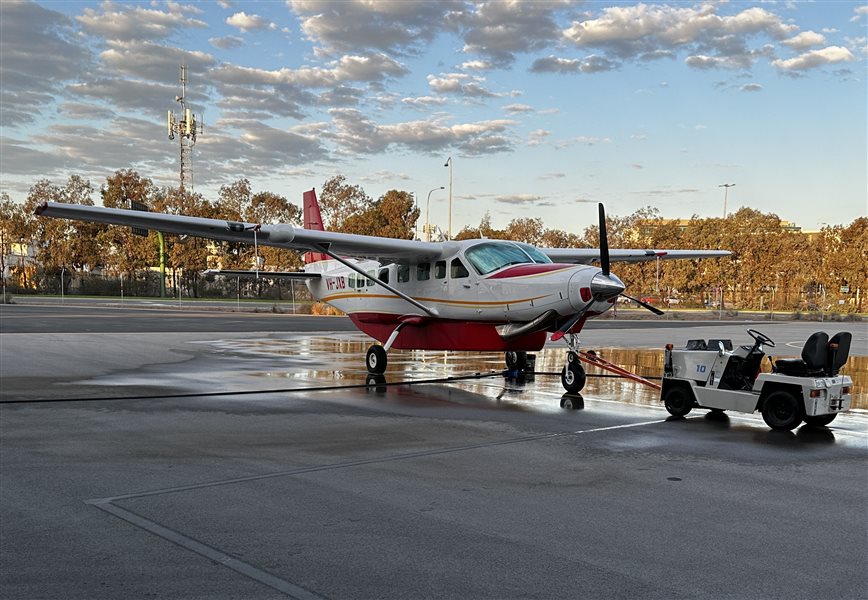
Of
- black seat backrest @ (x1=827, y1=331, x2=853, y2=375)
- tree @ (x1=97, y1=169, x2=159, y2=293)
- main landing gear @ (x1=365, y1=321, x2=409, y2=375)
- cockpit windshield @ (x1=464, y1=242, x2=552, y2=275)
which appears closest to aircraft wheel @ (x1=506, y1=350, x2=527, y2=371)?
cockpit windshield @ (x1=464, y1=242, x2=552, y2=275)

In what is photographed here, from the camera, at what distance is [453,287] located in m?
15.2

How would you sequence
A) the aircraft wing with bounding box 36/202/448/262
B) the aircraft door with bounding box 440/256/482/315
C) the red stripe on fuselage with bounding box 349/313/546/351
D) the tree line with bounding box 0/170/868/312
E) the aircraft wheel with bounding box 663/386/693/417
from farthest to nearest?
the tree line with bounding box 0/170/868/312 → the aircraft door with bounding box 440/256/482/315 → the red stripe on fuselage with bounding box 349/313/546/351 → the aircraft wing with bounding box 36/202/448/262 → the aircraft wheel with bounding box 663/386/693/417

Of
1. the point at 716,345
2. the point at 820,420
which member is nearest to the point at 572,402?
the point at 716,345

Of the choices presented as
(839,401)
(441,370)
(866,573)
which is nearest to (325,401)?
(441,370)

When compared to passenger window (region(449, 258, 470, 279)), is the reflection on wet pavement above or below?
below

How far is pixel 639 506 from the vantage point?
5.75 m

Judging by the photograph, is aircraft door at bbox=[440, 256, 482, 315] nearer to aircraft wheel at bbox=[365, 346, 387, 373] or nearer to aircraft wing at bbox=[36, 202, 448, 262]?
aircraft wing at bbox=[36, 202, 448, 262]

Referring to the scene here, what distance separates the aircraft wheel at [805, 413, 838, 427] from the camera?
930 centimetres

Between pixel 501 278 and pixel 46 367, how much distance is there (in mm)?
10132

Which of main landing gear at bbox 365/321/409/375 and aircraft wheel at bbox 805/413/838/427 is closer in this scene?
aircraft wheel at bbox 805/413/838/427

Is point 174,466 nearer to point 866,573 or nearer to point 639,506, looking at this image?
point 639,506

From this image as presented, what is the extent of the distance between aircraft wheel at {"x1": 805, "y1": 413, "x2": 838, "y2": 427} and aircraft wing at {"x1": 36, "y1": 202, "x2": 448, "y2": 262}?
8.19 metres

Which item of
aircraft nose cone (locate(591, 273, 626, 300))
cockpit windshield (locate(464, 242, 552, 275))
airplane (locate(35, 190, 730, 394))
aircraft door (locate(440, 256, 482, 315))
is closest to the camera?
aircraft nose cone (locate(591, 273, 626, 300))

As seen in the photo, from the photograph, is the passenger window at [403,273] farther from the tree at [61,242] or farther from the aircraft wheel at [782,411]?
the tree at [61,242]
